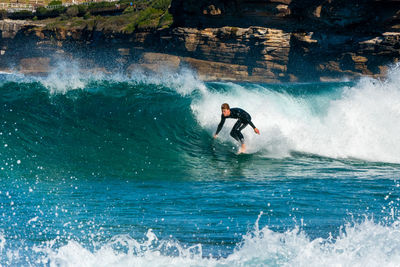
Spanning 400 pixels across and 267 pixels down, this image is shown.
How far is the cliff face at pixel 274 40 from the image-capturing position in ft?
116

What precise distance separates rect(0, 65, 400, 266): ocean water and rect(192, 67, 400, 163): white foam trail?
48 millimetres

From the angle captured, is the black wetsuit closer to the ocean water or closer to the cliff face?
the ocean water

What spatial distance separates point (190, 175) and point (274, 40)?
31.9 meters

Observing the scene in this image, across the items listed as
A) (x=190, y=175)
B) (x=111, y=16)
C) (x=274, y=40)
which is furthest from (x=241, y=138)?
(x=111, y=16)

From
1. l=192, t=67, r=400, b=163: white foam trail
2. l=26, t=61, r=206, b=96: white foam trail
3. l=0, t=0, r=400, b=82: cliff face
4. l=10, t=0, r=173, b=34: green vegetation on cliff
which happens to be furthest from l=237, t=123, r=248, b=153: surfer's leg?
l=10, t=0, r=173, b=34: green vegetation on cliff

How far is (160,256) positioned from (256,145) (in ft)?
25.5

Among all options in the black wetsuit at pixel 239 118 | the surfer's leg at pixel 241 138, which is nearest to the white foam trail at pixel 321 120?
the surfer's leg at pixel 241 138

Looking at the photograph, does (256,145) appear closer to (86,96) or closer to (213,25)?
(86,96)

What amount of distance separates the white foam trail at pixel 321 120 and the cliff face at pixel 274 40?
22.1 m

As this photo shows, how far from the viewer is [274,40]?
127 ft

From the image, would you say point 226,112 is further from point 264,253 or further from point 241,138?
point 264,253

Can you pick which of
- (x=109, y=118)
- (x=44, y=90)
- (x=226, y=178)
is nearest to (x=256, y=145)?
(x=226, y=178)

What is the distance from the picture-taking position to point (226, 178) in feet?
27.5

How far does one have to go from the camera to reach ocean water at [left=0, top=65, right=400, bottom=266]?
4.27 m
